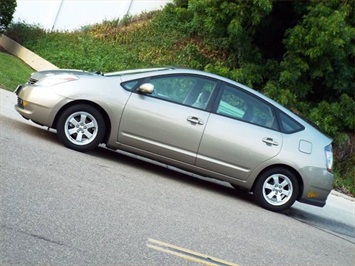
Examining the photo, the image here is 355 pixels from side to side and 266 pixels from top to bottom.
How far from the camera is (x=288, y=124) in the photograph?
857 cm

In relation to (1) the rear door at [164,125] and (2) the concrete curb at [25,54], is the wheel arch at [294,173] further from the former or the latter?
(2) the concrete curb at [25,54]

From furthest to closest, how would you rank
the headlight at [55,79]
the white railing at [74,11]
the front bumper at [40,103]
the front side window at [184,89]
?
the white railing at [74,11] < the front side window at [184,89] < the headlight at [55,79] < the front bumper at [40,103]

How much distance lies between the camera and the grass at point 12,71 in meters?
13.1

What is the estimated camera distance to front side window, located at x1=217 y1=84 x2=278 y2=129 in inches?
328

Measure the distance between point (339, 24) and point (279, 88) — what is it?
94.1 inches

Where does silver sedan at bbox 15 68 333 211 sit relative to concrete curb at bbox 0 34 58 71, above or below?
below

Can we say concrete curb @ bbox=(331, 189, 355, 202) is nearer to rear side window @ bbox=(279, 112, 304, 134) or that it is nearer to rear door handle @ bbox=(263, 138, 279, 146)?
rear side window @ bbox=(279, 112, 304, 134)

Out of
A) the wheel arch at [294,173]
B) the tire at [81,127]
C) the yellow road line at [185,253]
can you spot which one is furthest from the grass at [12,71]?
the yellow road line at [185,253]

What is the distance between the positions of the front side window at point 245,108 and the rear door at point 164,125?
1.16 feet

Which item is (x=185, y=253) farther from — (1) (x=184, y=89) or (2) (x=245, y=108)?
(2) (x=245, y=108)

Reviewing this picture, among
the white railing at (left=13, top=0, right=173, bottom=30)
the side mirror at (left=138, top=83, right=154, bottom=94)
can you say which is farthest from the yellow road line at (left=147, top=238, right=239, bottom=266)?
the white railing at (left=13, top=0, right=173, bottom=30)

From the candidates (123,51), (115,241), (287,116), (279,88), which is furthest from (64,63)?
(115,241)

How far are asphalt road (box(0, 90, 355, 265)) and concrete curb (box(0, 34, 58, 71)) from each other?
23.9ft

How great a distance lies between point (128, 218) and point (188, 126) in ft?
8.18
